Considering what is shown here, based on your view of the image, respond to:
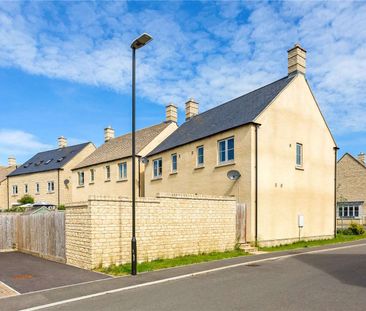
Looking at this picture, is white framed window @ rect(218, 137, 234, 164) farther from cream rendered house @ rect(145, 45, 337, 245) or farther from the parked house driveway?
the parked house driveway

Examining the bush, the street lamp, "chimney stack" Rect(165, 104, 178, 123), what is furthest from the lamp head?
the bush

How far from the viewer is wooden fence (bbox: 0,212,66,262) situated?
14555 millimetres

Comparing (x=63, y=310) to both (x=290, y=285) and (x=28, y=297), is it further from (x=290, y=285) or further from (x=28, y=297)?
(x=290, y=285)

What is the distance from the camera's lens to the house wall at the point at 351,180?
39688mm

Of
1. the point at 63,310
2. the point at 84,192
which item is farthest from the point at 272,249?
the point at 84,192

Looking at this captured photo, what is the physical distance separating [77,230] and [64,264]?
1704 millimetres

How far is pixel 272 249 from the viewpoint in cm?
1802

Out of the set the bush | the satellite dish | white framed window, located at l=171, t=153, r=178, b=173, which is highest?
white framed window, located at l=171, t=153, r=178, b=173

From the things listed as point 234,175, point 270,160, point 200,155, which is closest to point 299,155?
point 270,160

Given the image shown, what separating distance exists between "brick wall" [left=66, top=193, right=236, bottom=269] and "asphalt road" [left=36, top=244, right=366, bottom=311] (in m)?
3.38

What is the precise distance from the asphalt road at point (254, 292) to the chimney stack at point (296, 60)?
14016 mm

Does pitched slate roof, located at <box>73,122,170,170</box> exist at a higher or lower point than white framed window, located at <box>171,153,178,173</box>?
higher

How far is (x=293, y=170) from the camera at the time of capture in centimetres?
2123

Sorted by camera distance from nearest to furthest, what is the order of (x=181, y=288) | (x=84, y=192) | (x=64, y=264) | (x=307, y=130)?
(x=181, y=288) → (x=64, y=264) → (x=307, y=130) → (x=84, y=192)
